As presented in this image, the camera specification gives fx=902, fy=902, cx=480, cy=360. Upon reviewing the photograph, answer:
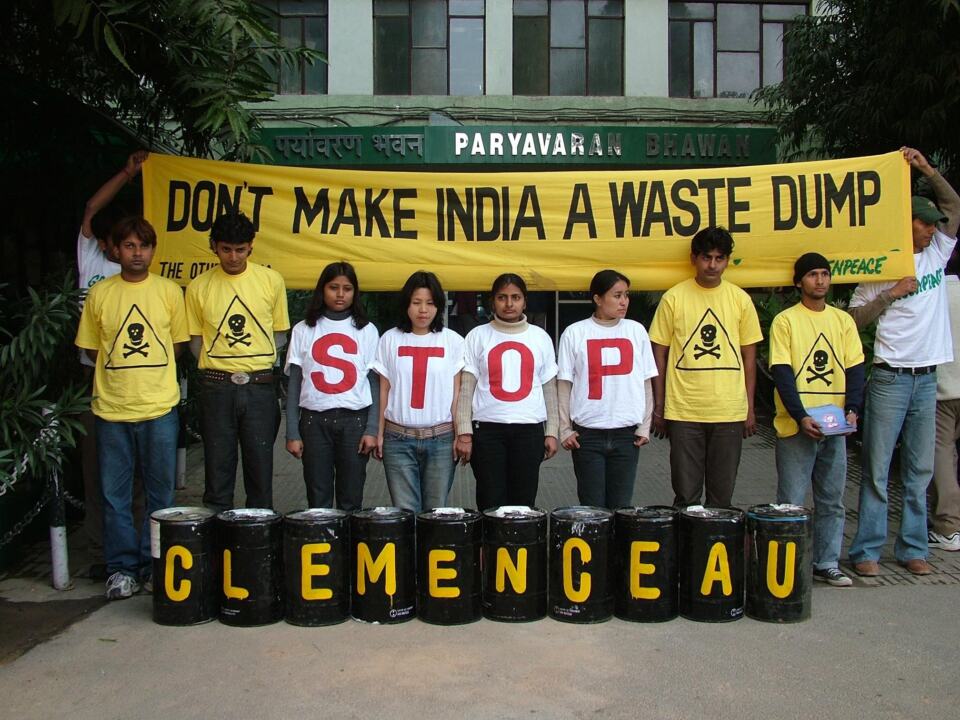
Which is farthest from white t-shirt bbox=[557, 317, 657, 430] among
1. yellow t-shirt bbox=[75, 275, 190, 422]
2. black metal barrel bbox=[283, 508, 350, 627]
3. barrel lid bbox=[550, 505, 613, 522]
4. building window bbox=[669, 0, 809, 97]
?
building window bbox=[669, 0, 809, 97]

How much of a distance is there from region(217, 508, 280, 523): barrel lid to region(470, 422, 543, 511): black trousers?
122 centimetres

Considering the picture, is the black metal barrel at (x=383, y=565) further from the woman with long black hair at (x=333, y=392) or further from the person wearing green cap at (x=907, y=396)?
the person wearing green cap at (x=907, y=396)

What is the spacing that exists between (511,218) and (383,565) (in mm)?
2624

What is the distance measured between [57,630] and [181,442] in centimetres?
370

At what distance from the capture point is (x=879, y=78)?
967 centimetres

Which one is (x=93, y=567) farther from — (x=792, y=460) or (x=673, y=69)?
(x=673, y=69)

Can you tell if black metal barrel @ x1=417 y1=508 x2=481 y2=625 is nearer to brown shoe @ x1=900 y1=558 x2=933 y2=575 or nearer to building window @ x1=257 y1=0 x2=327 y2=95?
brown shoe @ x1=900 y1=558 x2=933 y2=575

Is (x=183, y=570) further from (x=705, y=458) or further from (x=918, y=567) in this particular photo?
(x=918, y=567)

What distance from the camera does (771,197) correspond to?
6125mm

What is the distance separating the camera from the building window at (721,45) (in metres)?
16.5

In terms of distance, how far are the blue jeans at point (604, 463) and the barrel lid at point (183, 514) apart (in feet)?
6.95

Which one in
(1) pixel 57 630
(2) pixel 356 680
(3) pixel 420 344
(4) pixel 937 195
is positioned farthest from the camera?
(4) pixel 937 195

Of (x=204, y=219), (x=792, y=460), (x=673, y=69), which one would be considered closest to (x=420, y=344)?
(x=204, y=219)

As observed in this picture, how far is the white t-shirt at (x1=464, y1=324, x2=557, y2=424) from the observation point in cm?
531
